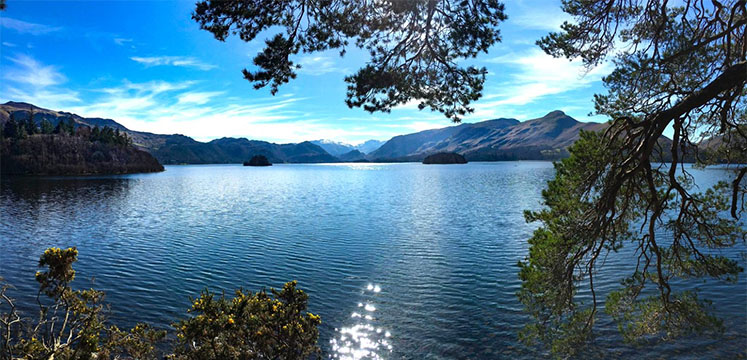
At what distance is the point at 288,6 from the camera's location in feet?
40.1

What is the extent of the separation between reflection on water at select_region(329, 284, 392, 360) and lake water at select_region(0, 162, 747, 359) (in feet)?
0.23

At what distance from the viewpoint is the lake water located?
15.0 m

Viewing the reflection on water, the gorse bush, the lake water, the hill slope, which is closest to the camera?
the gorse bush

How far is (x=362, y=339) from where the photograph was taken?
15.0 metres

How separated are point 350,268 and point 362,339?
9573 mm

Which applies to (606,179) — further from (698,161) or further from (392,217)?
(392,217)

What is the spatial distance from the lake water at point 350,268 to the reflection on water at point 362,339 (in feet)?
0.23

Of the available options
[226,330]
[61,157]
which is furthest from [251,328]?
[61,157]

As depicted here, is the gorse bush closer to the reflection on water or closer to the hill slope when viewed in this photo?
the reflection on water

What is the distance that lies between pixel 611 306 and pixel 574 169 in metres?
4.49

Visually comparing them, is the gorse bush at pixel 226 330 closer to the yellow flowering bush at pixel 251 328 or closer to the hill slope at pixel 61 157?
the yellow flowering bush at pixel 251 328

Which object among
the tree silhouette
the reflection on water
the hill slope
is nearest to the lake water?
the reflection on water

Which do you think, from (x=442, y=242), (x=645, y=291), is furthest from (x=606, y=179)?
(x=442, y=242)

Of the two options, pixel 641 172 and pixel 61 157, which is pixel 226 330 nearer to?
pixel 641 172
